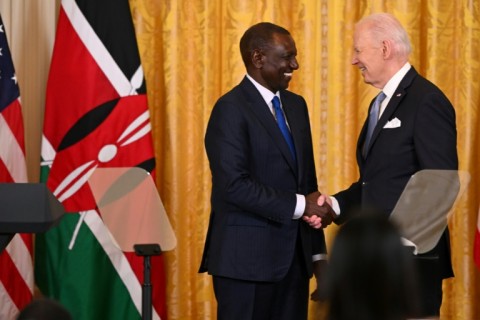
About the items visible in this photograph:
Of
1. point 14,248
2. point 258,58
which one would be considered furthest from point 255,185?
point 14,248

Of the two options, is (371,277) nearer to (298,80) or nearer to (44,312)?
(44,312)

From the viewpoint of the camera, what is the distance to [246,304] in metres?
3.86

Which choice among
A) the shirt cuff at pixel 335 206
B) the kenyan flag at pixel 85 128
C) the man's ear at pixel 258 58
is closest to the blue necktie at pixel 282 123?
the man's ear at pixel 258 58

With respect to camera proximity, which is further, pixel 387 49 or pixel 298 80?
pixel 298 80

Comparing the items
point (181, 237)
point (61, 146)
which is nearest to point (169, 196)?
point (181, 237)

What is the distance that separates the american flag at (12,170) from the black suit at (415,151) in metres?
2.10

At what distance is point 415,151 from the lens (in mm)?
3719

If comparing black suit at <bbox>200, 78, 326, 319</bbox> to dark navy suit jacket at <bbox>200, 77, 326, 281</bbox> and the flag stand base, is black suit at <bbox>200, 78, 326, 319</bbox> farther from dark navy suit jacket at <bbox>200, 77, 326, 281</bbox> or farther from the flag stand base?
the flag stand base

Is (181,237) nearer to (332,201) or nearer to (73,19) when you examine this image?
(73,19)

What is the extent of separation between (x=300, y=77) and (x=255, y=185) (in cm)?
200

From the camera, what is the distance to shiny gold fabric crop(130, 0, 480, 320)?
5.63 metres

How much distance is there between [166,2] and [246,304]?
242 centimetres

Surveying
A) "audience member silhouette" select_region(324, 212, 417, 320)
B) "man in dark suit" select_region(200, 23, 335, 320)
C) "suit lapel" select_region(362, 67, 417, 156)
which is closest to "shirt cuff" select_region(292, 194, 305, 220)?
"man in dark suit" select_region(200, 23, 335, 320)

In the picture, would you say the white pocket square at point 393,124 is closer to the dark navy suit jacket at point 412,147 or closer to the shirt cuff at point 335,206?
the dark navy suit jacket at point 412,147
